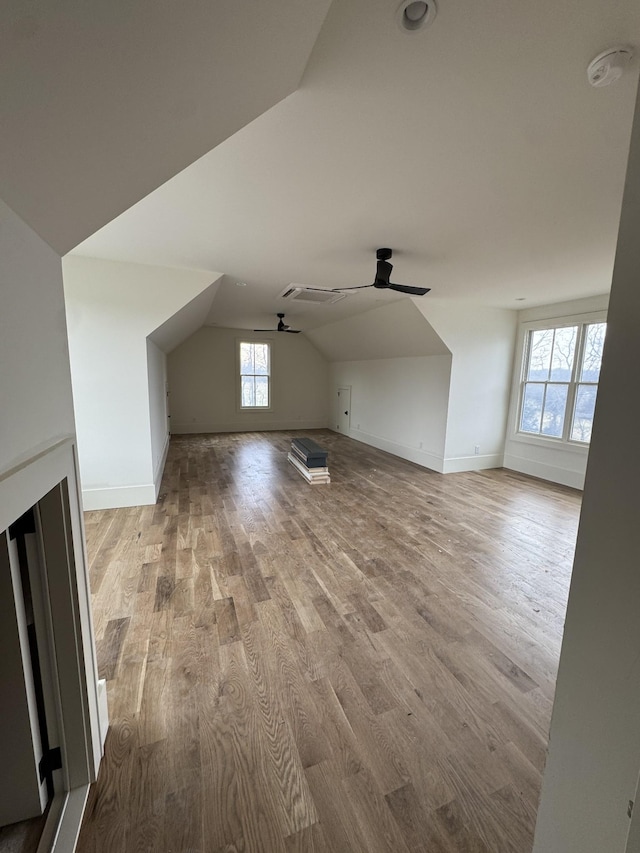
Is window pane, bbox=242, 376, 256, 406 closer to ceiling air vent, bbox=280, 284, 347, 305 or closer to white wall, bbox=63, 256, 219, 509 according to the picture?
ceiling air vent, bbox=280, 284, 347, 305

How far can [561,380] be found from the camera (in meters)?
5.23

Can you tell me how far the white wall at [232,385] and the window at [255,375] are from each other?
0.16 metres

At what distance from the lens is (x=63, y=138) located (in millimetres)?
749

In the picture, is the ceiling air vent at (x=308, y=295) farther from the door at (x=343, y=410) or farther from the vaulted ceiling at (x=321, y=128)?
the door at (x=343, y=410)

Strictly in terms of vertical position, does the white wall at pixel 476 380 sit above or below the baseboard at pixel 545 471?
above

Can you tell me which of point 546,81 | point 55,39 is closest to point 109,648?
point 55,39

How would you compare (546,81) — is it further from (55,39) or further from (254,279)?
(254,279)

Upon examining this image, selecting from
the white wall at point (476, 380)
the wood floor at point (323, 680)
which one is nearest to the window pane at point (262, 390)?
the white wall at point (476, 380)

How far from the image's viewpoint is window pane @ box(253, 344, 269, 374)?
936cm

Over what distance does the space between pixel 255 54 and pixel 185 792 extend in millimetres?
2458

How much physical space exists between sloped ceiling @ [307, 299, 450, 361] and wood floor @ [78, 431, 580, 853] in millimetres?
3072

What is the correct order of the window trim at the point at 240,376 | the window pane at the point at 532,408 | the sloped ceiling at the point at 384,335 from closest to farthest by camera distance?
the sloped ceiling at the point at 384,335
the window pane at the point at 532,408
the window trim at the point at 240,376

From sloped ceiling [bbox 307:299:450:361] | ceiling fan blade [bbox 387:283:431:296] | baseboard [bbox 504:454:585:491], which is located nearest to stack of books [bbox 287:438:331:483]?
sloped ceiling [bbox 307:299:450:361]

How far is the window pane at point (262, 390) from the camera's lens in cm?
942
